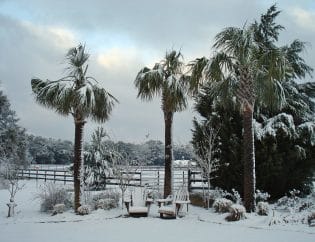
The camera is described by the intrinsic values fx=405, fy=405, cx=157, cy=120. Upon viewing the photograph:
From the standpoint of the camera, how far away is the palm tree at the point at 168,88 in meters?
15.1

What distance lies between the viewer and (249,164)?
1293 cm

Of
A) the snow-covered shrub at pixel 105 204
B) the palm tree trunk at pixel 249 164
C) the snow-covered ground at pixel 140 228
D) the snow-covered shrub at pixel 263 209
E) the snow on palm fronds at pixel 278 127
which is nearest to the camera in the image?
the snow-covered ground at pixel 140 228

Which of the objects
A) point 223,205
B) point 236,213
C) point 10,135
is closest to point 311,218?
point 236,213

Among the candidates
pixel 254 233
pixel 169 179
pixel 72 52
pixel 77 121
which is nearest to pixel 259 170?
pixel 169 179

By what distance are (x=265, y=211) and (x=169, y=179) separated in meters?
4.29

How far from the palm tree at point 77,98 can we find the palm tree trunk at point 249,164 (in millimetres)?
4838

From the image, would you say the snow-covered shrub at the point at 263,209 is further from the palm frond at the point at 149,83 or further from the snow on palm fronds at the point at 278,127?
the palm frond at the point at 149,83

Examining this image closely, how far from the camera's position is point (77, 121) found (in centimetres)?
1426

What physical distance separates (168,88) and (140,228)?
5770mm

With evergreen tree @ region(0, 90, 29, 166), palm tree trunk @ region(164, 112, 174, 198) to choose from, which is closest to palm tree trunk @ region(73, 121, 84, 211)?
palm tree trunk @ region(164, 112, 174, 198)

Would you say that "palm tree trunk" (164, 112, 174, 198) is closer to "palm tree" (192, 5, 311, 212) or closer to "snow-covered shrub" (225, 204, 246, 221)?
"palm tree" (192, 5, 311, 212)

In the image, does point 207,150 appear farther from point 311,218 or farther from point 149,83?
point 311,218

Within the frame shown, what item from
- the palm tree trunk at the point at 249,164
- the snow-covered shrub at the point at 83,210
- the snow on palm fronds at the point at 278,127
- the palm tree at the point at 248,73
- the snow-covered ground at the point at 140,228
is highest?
the palm tree at the point at 248,73

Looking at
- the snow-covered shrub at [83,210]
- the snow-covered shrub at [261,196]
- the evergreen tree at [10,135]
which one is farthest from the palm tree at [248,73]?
the evergreen tree at [10,135]
